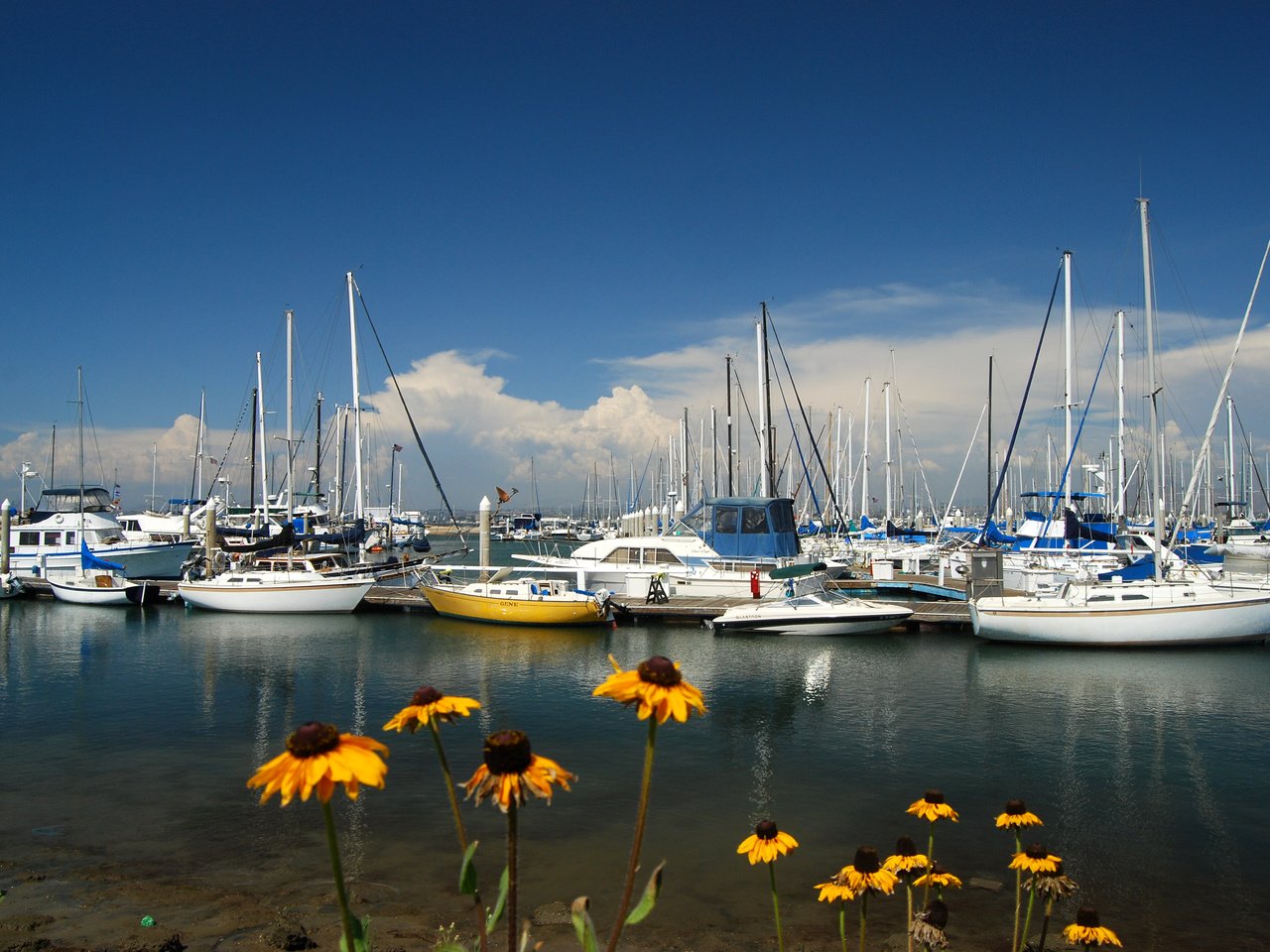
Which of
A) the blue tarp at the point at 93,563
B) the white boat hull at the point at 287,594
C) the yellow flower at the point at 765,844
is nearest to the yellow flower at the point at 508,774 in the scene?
the yellow flower at the point at 765,844

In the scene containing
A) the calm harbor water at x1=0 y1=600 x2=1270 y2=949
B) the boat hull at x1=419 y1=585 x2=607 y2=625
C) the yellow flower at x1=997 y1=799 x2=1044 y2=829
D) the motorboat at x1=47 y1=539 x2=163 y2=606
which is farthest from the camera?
the motorboat at x1=47 y1=539 x2=163 y2=606

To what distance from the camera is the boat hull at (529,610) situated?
1379 inches

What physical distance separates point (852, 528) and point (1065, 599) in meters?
50.6

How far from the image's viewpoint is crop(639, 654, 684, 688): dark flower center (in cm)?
371

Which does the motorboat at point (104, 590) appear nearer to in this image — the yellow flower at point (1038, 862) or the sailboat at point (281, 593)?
the sailboat at point (281, 593)

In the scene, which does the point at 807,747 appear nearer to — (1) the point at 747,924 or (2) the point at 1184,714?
(1) the point at 747,924

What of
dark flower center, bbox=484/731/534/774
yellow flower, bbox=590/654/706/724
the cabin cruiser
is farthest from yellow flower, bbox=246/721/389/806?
the cabin cruiser

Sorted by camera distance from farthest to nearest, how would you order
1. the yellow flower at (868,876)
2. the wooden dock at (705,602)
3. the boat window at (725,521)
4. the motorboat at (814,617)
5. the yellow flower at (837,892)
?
the boat window at (725,521) < the wooden dock at (705,602) < the motorboat at (814,617) < the yellow flower at (837,892) < the yellow flower at (868,876)

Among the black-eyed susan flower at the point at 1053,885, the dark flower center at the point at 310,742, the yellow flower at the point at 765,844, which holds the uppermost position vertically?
the dark flower center at the point at 310,742

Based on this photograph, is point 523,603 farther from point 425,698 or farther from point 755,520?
point 425,698

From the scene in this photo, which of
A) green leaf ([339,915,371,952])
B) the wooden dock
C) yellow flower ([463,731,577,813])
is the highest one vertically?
yellow flower ([463,731,577,813])

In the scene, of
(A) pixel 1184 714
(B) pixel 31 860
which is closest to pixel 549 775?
(B) pixel 31 860

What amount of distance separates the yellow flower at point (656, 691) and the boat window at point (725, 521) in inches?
1497

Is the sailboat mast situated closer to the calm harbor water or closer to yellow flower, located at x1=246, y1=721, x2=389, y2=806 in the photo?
the calm harbor water
